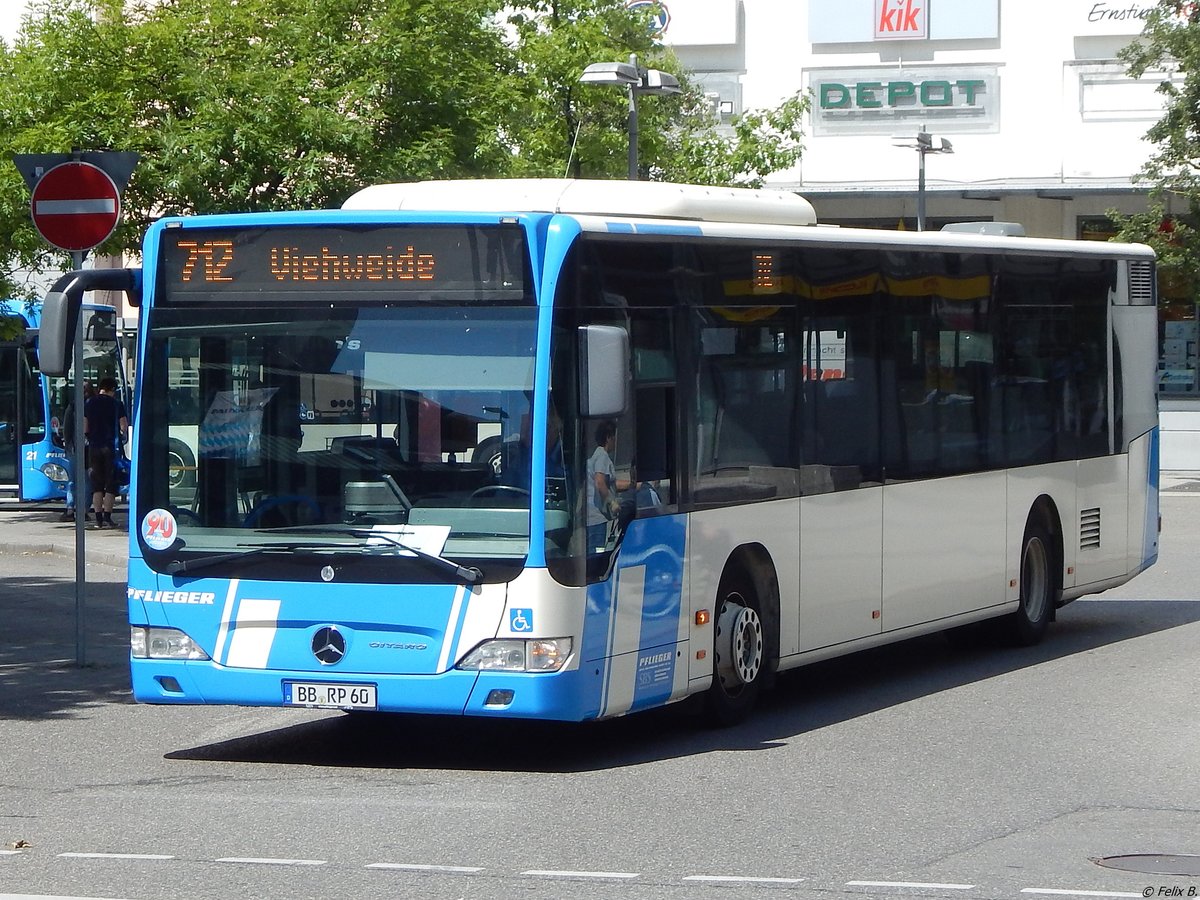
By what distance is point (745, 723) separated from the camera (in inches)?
411

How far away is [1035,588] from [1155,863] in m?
7.08

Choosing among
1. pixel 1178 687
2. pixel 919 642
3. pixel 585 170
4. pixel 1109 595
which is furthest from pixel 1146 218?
pixel 1178 687

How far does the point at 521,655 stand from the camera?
876cm

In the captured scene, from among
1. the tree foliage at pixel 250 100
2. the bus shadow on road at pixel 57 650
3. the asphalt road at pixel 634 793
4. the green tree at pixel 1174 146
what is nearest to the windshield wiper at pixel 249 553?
the asphalt road at pixel 634 793

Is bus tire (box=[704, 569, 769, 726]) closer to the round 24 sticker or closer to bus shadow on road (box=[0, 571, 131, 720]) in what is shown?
the round 24 sticker

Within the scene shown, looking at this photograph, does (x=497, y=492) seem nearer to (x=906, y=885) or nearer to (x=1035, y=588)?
(x=906, y=885)

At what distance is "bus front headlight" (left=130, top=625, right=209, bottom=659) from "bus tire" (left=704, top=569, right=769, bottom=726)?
2.50 meters

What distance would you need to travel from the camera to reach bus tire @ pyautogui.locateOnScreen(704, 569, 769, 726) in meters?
10.0

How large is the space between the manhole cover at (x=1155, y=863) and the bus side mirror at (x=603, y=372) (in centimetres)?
287

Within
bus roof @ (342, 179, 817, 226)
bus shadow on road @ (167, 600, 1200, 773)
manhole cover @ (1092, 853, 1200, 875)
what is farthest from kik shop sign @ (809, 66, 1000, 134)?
manhole cover @ (1092, 853, 1200, 875)

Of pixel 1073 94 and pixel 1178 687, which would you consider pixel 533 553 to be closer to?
pixel 1178 687

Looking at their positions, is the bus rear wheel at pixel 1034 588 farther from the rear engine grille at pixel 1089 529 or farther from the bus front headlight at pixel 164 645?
the bus front headlight at pixel 164 645

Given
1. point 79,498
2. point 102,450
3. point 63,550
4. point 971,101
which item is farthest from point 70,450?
point 971,101

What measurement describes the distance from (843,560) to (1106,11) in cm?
2843
